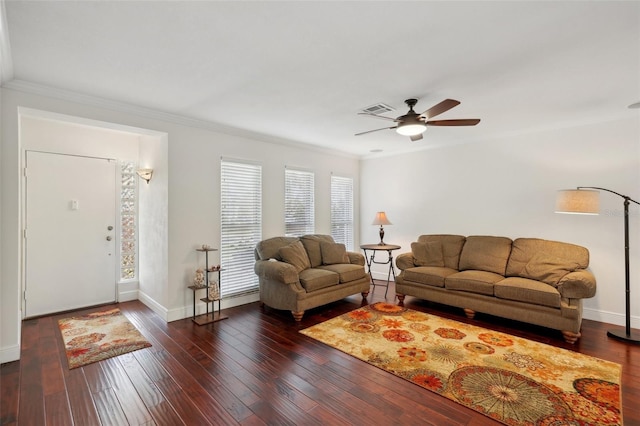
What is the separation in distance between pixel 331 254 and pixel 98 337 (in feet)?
10.4

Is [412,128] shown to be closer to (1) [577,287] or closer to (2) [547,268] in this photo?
(1) [577,287]

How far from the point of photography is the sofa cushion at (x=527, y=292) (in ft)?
11.1

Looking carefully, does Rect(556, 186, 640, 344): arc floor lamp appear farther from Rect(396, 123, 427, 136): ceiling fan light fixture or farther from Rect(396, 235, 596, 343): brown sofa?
Rect(396, 123, 427, 136): ceiling fan light fixture

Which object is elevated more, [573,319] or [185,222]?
[185,222]

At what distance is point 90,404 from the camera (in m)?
2.24

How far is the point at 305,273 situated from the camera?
4.25 meters

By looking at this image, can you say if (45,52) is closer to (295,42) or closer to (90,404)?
(295,42)

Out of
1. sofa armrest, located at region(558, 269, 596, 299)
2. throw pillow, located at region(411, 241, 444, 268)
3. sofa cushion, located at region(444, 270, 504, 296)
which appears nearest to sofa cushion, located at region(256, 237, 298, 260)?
throw pillow, located at region(411, 241, 444, 268)

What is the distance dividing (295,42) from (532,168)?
4.06 meters

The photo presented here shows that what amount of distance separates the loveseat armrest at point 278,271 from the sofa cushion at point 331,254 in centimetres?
100

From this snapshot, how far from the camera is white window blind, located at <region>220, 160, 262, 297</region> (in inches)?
177

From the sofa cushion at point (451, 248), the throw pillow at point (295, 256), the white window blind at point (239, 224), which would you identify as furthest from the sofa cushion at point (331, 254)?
the sofa cushion at point (451, 248)

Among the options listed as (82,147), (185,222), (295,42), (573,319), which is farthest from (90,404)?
(573,319)

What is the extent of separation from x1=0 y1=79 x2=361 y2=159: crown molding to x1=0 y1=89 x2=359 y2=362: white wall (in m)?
0.01
